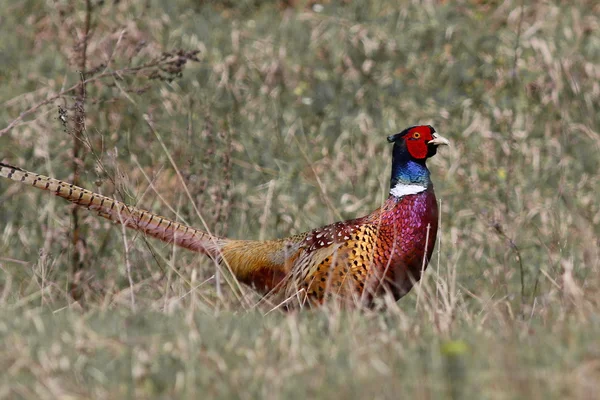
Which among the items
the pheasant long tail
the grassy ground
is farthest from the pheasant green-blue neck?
the pheasant long tail

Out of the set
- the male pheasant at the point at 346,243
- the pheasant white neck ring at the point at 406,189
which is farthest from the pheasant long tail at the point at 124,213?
the pheasant white neck ring at the point at 406,189

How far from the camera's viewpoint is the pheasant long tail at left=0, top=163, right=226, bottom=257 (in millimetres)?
4652

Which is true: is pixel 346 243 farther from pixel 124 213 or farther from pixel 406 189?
pixel 124 213

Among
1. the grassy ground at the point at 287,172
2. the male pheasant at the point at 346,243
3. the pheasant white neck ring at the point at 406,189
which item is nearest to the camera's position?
the grassy ground at the point at 287,172

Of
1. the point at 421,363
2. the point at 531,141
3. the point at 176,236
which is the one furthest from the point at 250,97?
the point at 421,363

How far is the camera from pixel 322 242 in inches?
189

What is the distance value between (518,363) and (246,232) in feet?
11.8

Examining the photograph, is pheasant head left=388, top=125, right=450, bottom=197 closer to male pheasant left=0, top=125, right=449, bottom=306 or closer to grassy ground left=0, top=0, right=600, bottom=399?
male pheasant left=0, top=125, right=449, bottom=306

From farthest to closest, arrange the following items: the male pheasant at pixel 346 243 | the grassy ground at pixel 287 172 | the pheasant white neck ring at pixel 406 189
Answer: the pheasant white neck ring at pixel 406 189 → the male pheasant at pixel 346 243 → the grassy ground at pixel 287 172

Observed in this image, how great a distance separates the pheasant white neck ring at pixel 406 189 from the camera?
190 inches

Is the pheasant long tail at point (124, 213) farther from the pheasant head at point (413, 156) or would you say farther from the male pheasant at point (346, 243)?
the pheasant head at point (413, 156)

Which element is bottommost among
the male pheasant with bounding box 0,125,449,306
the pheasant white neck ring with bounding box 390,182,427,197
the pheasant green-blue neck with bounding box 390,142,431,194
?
the male pheasant with bounding box 0,125,449,306

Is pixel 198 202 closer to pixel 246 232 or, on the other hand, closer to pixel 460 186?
pixel 246 232

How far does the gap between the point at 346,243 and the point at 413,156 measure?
60 centimetres
